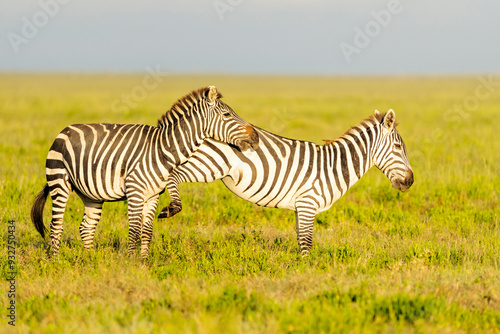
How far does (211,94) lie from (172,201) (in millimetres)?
1375

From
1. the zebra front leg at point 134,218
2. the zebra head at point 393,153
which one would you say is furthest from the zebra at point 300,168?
the zebra front leg at point 134,218

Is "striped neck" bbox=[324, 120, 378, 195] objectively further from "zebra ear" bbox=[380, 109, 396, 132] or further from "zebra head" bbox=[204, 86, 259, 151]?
"zebra head" bbox=[204, 86, 259, 151]

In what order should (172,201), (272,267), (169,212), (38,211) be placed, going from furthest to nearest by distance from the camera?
(38,211), (172,201), (169,212), (272,267)

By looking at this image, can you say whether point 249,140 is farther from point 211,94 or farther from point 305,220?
point 305,220

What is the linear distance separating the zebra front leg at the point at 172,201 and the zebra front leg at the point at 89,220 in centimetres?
122

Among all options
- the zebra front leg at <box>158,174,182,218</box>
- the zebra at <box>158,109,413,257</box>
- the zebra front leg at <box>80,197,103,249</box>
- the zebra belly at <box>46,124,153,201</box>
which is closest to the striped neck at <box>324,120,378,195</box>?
the zebra at <box>158,109,413,257</box>

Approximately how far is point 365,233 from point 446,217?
1659 mm

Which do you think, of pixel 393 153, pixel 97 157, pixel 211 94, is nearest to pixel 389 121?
pixel 393 153

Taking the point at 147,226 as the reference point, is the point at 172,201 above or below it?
above

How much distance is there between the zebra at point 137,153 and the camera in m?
6.40

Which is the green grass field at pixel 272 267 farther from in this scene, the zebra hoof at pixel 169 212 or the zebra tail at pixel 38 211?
the zebra hoof at pixel 169 212

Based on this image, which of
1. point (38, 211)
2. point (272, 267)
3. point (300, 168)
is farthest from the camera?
point (38, 211)

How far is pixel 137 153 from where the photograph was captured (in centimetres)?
656

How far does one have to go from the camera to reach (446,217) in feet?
28.9
